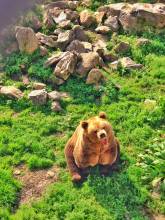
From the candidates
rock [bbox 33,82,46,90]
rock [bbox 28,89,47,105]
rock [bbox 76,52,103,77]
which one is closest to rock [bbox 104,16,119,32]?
rock [bbox 76,52,103,77]

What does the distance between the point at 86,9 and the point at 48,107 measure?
15.1ft

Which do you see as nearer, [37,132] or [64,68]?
[37,132]

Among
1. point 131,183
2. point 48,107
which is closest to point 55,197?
point 131,183

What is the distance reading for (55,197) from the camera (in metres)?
7.32

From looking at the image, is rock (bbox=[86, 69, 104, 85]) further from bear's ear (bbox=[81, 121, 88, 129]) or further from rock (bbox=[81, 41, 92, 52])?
bear's ear (bbox=[81, 121, 88, 129])

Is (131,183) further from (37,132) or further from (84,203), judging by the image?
(37,132)

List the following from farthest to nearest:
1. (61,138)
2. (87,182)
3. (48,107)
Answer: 1. (48,107)
2. (61,138)
3. (87,182)

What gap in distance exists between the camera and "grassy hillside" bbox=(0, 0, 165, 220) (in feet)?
23.2

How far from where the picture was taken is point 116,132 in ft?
28.8

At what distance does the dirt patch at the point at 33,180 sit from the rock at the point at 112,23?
17.4ft

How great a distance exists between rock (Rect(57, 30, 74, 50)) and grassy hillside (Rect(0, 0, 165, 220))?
0.74m

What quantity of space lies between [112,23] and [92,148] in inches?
220

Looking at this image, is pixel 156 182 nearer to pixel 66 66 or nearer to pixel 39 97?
pixel 39 97

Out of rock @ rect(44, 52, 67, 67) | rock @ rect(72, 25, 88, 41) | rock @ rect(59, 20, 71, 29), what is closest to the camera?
rock @ rect(44, 52, 67, 67)
